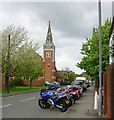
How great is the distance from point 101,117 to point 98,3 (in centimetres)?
506

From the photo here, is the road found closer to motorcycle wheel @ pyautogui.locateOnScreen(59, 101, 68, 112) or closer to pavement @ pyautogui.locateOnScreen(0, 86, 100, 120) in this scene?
pavement @ pyautogui.locateOnScreen(0, 86, 100, 120)

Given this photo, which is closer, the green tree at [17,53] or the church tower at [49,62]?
the green tree at [17,53]

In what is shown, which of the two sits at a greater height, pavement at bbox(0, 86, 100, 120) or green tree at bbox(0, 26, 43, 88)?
green tree at bbox(0, 26, 43, 88)

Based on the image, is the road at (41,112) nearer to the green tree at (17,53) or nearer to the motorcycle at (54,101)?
the motorcycle at (54,101)

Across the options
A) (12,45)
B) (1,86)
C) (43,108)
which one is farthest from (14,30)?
(43,108)

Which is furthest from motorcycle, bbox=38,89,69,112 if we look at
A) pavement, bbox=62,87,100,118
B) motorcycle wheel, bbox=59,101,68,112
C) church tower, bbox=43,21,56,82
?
church tower, bbox=43,21,56,82

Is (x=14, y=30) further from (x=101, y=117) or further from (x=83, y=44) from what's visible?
(x=101, y=117)

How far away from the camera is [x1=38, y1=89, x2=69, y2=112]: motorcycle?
18.8m

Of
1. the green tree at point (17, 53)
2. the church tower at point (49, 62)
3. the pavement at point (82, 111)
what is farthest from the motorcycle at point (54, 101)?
the church tower at point (49, 62)

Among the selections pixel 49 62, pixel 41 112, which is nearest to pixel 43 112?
pixel 41 112

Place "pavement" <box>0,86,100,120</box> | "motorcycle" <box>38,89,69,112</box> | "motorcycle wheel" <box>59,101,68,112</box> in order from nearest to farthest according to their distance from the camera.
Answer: "pavement" <box>0,86,100,120</box>, "motorcycle wheel" <box>59,101,68,112</box>, "motorcycle" <box>38,89,69,112</box>

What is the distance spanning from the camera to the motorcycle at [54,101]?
18812 mm

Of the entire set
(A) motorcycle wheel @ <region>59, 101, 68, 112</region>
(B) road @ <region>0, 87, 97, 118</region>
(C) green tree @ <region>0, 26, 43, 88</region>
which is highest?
(C) green tree @ <region>0, 26, 43, 88</region>

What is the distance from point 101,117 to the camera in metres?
13.8
